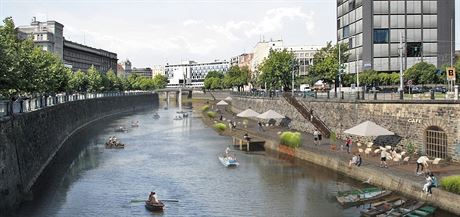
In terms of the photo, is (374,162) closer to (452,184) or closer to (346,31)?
(452,184)

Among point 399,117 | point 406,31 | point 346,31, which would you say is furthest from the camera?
point 346,31

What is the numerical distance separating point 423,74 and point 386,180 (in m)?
50.4

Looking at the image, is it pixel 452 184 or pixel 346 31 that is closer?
pixel 452 184

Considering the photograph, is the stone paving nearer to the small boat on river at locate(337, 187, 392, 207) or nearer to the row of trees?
the small boat on river at locate(337, 187, 392, 207)

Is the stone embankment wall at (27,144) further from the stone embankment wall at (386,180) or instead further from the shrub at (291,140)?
the stone embankment wall at (386,180)

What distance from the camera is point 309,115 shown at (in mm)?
77438

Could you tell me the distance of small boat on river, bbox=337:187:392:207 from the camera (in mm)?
39125

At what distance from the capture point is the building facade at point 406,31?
112188mm

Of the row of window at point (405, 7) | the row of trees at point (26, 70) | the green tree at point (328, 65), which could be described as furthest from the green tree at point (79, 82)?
the row of window at point (405, 7)

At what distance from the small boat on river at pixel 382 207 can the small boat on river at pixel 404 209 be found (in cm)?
46

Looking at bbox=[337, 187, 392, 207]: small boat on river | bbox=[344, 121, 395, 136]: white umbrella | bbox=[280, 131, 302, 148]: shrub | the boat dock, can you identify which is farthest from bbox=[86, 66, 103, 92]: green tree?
bbox=[337, 187, 392, 207]: small boat on river

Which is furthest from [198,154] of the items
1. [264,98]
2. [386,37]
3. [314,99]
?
[386,37]

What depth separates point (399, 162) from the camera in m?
47.3

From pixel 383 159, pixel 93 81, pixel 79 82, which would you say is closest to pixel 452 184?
pixel 383 159
